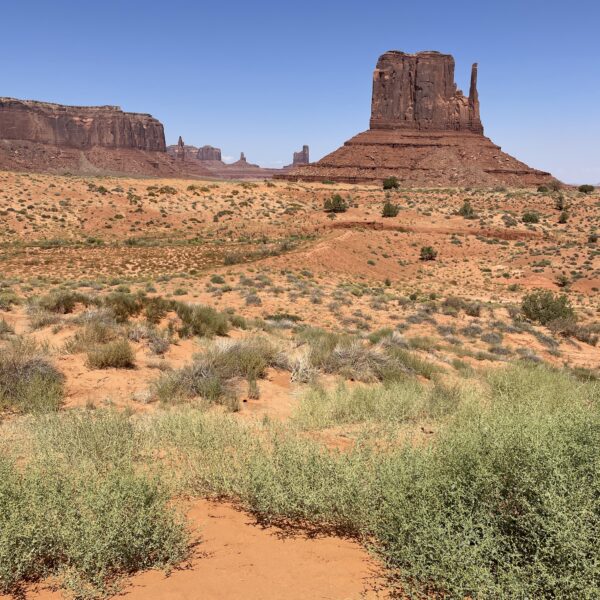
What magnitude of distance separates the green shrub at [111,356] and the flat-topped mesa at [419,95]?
346 feet

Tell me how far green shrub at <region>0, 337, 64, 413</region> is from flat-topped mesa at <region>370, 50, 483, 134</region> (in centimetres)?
10665

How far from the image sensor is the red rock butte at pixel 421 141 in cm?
8400

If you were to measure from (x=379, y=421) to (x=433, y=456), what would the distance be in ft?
8.40

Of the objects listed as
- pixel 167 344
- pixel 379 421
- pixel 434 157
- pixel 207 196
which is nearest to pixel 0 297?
pixel 167 344

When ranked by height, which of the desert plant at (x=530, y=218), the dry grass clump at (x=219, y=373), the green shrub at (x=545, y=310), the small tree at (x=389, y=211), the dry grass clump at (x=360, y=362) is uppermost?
the small tree at (x=389, y=211)

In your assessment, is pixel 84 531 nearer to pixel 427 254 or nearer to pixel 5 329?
pixel 5 329

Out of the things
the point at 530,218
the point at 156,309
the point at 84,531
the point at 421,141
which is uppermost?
the point at 421,141

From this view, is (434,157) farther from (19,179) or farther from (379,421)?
(379,421)

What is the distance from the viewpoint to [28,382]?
7320 mm

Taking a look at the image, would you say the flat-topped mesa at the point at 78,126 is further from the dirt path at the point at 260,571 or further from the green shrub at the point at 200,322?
the dirt path at the point at 260,571

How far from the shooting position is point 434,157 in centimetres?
8850

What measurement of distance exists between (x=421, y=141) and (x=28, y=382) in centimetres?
9834

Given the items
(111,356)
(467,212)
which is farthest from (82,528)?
(467,212)

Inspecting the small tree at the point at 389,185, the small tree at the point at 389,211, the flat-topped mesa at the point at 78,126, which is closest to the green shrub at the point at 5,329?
the small tree at the point at 389,211
